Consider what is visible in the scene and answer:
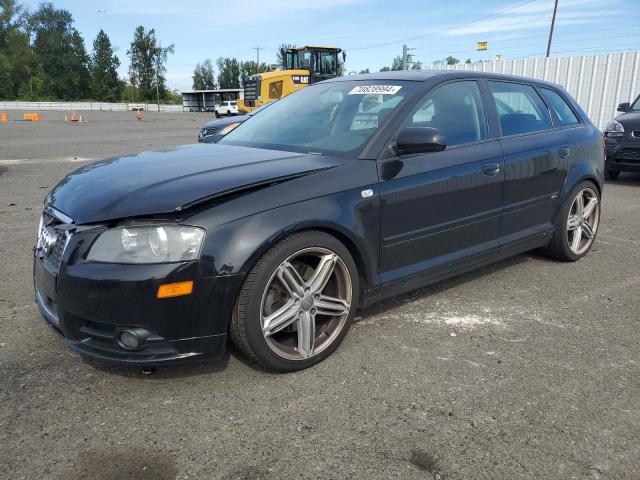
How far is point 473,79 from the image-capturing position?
3.91 meters

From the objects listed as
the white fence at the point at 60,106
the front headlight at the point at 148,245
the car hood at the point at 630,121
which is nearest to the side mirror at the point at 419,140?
the front headlight at the point at 148,245

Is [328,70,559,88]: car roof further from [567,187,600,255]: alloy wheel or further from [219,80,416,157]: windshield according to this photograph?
[567,187,600,255]: alloy wheel

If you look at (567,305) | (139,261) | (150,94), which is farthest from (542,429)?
(150,94)

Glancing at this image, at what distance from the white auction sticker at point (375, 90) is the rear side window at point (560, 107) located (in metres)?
1.79

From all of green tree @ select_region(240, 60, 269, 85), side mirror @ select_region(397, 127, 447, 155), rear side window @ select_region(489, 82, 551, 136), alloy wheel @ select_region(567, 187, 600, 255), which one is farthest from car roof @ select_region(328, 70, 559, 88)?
green tree @ select_region(240, 60, 269, 85)

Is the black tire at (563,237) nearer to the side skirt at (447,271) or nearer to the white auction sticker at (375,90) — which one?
the side skirt at (447,271)

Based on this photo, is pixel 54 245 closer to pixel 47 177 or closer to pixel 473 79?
pixel 473 79

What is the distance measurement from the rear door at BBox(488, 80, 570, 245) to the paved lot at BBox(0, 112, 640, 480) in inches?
25.8

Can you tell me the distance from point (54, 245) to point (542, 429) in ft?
8.03

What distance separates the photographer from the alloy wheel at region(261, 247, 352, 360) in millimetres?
2744

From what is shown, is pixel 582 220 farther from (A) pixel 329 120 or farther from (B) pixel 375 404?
(B) pixel 375 404

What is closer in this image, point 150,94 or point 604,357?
point 604,357

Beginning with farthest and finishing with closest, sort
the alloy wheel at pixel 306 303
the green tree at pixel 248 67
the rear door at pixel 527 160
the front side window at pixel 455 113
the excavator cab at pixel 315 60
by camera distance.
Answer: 1. the green tree at pixel 248 67
2. the excavator cab at pixel 315 60
3. the rear door at pixel 527 160
4. the front side window at pixel 455 113
5. the alloy wheel at pixel 306 303

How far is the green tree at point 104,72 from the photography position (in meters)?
93.3
